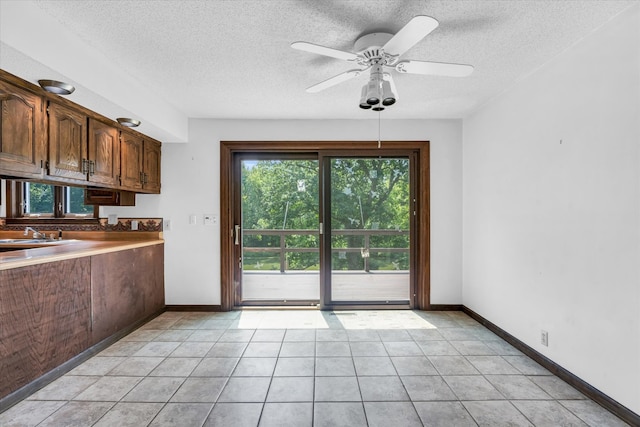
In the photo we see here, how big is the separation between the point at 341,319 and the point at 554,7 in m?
3.18

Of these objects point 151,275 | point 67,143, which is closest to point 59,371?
point 151,275

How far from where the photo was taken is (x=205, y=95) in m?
3.20

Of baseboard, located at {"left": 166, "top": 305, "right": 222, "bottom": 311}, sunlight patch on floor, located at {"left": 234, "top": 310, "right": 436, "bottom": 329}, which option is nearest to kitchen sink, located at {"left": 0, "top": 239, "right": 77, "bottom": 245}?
baseboard, located at {"left": 166, "top": 305, "right": 222, "bottom": 311}

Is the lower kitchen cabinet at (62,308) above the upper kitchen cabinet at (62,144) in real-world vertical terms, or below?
below

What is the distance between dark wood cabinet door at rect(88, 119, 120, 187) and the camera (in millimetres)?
2928

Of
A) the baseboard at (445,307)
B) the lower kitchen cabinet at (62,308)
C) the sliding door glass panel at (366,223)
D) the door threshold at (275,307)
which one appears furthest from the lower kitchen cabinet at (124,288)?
the baseboard at (445,307)

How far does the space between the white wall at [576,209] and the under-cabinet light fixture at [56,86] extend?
11.2ft

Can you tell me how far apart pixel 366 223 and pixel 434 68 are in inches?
89.8

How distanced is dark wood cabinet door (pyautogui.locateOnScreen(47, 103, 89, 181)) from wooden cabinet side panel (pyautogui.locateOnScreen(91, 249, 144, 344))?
0.74 meters

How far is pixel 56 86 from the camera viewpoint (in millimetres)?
2188

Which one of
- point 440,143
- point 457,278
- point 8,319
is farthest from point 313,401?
point 440,143

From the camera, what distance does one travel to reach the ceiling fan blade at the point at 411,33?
1.56 meters

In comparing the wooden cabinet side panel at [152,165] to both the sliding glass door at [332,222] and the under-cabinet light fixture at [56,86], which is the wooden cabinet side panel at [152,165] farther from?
the under-cabinet light fixture at [56,86]

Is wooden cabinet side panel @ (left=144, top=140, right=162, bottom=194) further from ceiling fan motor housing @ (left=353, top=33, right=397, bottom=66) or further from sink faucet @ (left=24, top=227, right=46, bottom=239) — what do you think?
ceiling fan motor housing @ (left=353, top=33, right=397, bottom=66)
